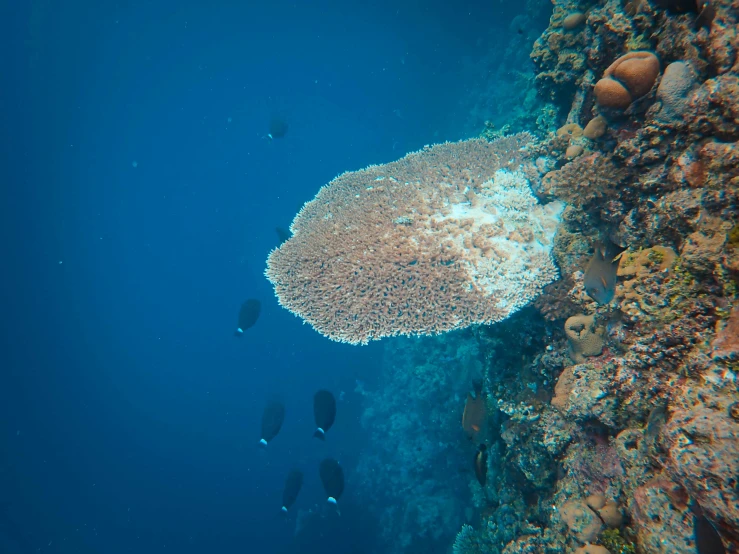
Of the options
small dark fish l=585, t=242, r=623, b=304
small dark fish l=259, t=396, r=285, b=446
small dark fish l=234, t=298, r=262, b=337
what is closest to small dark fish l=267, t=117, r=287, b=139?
small dark fish l=234, t=298, r=262, b=337

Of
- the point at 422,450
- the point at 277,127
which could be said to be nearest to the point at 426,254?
the point at 422,450

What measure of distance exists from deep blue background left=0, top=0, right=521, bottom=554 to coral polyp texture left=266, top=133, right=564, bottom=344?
9820mm

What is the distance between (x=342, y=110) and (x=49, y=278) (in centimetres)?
3236

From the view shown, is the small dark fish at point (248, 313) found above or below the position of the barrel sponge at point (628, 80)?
above

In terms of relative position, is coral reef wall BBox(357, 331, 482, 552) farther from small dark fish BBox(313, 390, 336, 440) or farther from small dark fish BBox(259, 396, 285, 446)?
small dark fish BBox(259, 396, 285, 446)

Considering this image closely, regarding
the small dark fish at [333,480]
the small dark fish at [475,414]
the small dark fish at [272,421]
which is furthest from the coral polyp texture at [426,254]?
the small dark fish at [272,421]

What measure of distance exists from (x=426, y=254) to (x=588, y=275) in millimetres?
1794

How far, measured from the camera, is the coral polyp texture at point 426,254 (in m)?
4.00

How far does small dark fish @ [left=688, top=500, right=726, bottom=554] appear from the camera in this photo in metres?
1.56

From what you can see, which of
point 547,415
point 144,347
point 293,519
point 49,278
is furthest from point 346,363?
point 49,278

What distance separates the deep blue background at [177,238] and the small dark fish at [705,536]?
1383cm

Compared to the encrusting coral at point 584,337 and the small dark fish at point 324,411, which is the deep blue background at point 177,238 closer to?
the small dark fish at point 324,411

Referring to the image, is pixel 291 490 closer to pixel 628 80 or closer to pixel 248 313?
pixel 248 313

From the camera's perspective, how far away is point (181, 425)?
941 inches
